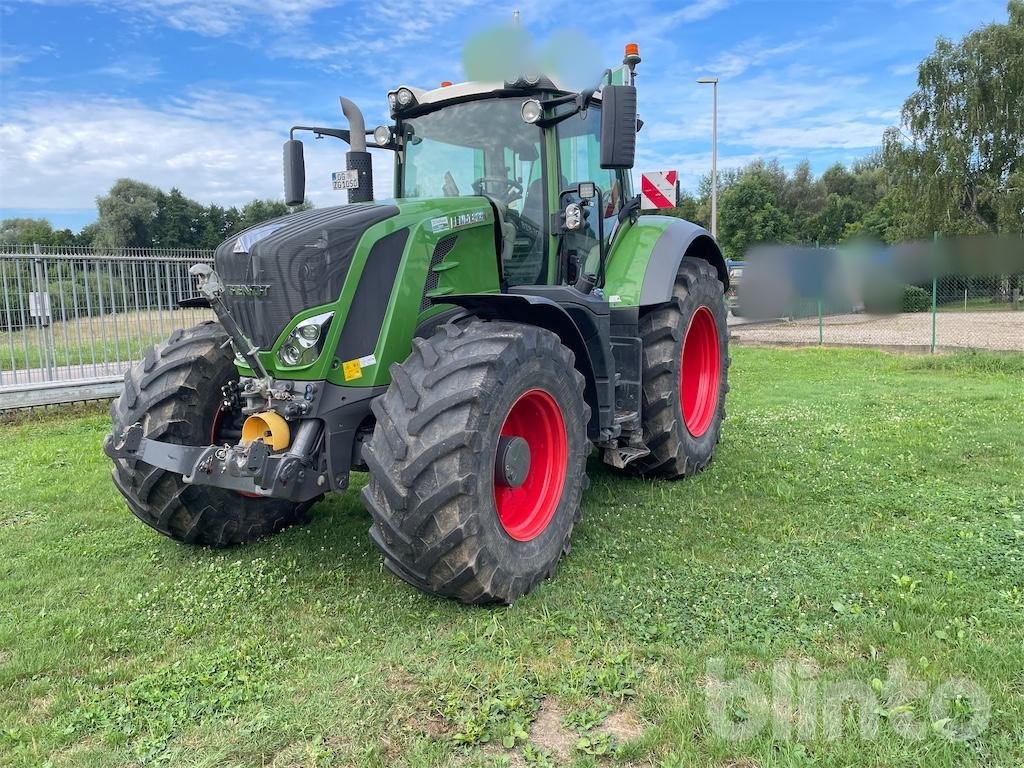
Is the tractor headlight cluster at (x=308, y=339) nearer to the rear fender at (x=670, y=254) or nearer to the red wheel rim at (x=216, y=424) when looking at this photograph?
the red wheel rim at (x=216, y=424)

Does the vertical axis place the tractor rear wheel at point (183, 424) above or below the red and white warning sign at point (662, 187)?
below

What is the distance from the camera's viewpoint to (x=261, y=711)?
107 inches

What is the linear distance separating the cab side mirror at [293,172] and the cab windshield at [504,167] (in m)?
0.90

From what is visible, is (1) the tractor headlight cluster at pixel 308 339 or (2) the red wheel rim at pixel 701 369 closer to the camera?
(1) the tractor headlight cluster at pixel 308 339

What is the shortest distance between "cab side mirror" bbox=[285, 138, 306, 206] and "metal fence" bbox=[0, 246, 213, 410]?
4535 millimetres

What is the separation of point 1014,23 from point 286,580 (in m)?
33.9

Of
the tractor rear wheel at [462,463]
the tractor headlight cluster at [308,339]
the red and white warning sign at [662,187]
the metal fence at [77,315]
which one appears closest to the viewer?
the tractor rear wheel at [462,463]

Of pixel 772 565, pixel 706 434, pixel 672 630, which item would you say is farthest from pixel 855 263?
pixel 672 630

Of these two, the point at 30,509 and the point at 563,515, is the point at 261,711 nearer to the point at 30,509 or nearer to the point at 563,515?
the point at 563,515

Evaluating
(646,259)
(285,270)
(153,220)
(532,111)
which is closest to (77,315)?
(285,270)

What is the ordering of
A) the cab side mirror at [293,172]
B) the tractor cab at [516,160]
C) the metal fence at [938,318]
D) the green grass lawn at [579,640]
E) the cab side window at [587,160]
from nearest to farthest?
1. the green grass lawn at [579,640]
2. the tractor cab at [516,160]
3. the cab side window at [587,160]
4. the cab side mirror at [293,172]
5. the metal fence at [938,318]

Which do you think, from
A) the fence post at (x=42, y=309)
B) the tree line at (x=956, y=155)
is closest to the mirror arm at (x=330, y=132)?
the fence post at (x=42, y=309)

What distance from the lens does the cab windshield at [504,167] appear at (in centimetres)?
462

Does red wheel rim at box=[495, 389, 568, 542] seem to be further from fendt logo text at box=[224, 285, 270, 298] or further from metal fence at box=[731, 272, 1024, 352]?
metal fence at box=[731, 272, 1024, 352]
